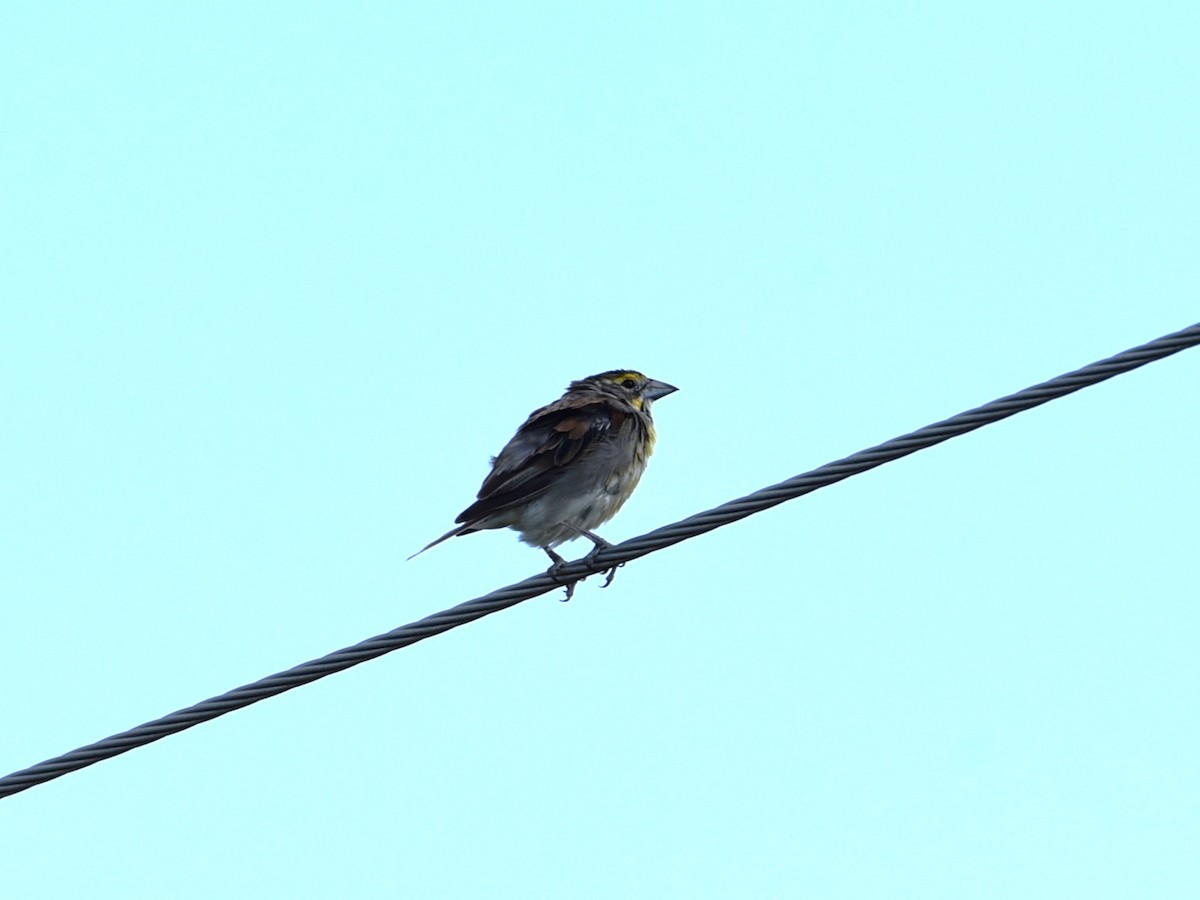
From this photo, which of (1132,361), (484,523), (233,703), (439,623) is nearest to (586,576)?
(484,523)

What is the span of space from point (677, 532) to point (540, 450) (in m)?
3.55

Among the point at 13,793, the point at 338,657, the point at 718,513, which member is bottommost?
the point at 13,793

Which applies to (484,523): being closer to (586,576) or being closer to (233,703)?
(586,576)

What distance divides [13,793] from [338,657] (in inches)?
53.1

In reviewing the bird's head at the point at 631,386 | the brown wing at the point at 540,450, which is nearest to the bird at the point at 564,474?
the brown wing at the point at 540,450

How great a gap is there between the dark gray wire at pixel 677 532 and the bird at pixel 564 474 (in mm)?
2842

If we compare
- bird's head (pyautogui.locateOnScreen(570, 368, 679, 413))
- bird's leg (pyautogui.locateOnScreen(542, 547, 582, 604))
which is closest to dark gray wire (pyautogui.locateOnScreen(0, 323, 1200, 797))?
bird's leg (pyautogui.locateOnScreen(542, 547, 582, 604))

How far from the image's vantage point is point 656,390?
1234 cm

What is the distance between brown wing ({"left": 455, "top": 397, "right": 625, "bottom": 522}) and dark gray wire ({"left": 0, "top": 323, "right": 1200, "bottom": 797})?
9.97 ft

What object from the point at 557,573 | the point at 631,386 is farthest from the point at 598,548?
the point at 631,386

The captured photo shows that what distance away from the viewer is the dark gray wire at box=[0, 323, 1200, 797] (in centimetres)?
627

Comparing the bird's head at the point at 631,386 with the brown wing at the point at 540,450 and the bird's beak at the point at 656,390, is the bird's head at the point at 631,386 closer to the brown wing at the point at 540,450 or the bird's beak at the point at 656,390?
the bird's beak at the point at 656,390

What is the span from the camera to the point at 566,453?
10672 mm

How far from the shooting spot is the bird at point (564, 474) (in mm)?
10461
